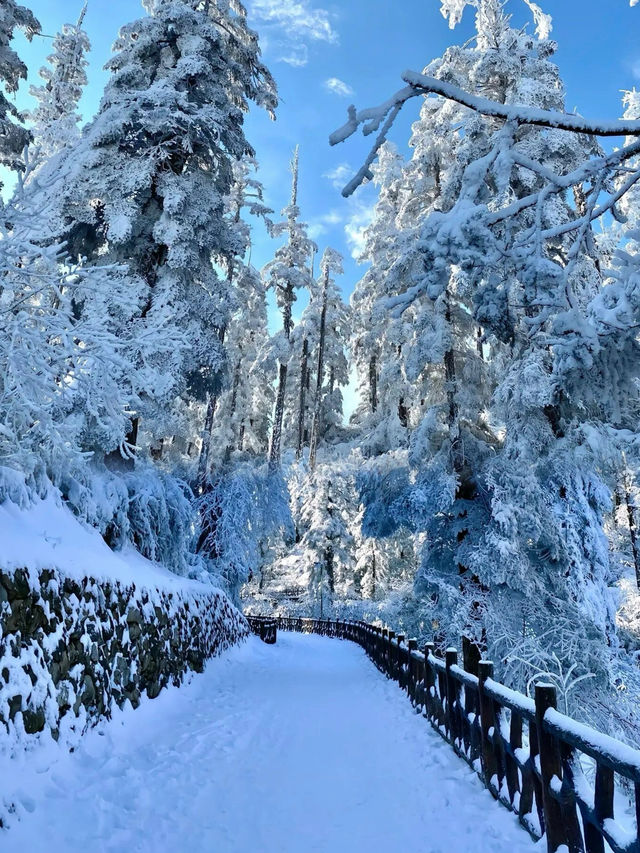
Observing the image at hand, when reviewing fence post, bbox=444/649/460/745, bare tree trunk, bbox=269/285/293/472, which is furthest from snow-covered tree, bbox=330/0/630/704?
bare tree trunk, bbox=269/285/293/472

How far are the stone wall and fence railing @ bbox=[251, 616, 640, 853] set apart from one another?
3873mm

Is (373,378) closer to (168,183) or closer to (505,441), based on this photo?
(505,441)

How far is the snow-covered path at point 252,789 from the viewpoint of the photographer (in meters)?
3.70

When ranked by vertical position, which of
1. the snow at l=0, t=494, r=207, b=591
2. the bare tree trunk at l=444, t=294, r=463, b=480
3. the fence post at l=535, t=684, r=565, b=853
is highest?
the bare tree trunk at l=444, t=294, r=463, b=480

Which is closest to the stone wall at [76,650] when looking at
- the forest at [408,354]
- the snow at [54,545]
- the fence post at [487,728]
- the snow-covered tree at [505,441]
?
the snow at [54,545]

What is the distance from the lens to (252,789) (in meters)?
4.76

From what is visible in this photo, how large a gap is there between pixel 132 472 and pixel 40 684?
6675 mm

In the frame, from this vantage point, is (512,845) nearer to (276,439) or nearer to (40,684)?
(40,684)

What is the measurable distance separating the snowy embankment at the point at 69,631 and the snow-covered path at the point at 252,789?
0.29 meters

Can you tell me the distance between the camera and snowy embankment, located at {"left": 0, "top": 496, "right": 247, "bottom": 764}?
4.41m

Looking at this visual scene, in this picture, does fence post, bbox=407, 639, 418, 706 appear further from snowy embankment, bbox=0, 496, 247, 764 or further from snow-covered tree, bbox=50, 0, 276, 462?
snow-covered tree, bbox=50, 0, 276, 462

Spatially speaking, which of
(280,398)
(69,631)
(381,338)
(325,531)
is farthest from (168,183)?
(381,338)

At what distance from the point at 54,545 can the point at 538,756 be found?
4.94 metres

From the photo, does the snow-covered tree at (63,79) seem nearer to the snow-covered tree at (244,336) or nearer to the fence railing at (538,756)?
the snow-covered tree at (244,336)
